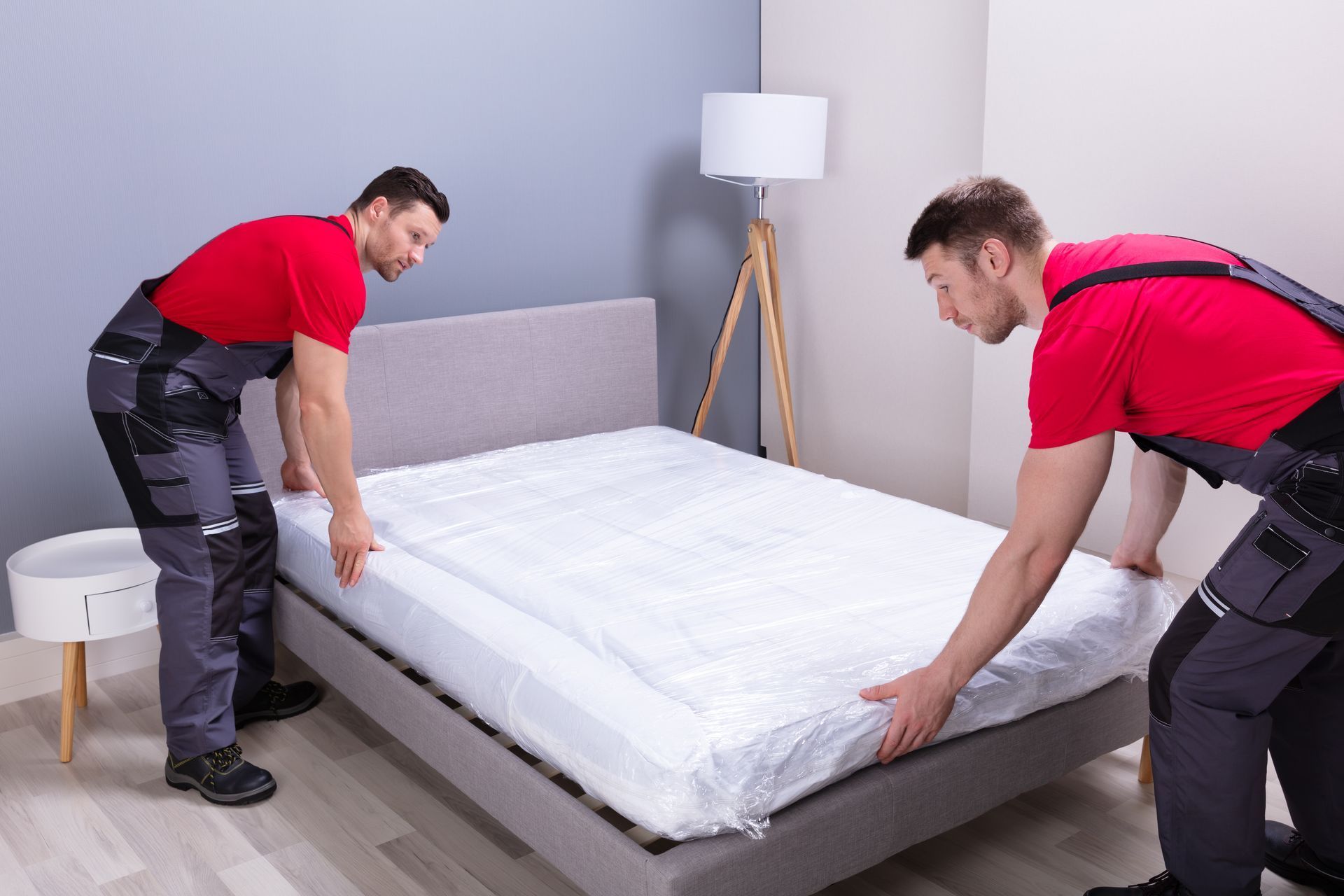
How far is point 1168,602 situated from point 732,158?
1.98m

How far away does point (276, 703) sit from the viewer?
2.74 meters

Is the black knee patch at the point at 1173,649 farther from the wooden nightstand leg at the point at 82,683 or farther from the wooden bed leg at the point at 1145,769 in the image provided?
the wooden nightstand leg at the point at 82,683

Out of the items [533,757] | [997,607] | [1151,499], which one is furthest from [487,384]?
[997,607]

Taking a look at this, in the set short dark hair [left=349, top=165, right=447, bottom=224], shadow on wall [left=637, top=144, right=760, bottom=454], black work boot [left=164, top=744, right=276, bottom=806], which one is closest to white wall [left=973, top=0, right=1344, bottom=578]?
shadow on wall [left=637, top=144, right=760, bottom=454]

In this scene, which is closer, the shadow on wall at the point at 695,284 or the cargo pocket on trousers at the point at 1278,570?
the cargo pocket on trousers at the point at 1278,570

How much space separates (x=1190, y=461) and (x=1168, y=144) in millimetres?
1581

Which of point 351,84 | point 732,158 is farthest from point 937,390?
point 351,84

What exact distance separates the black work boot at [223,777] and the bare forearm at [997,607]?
147 cm

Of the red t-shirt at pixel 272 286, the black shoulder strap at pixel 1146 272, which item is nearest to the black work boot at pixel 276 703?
the red t-shirt at pixel 272 286

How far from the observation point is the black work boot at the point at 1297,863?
1983 mm

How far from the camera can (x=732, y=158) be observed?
3.58 metres

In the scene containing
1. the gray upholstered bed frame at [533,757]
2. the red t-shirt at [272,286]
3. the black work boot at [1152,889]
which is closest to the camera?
the gray upholstered bed frame at [533,757]

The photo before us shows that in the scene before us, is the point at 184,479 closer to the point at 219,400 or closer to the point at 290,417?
the point at 219,400

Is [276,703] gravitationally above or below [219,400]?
below
